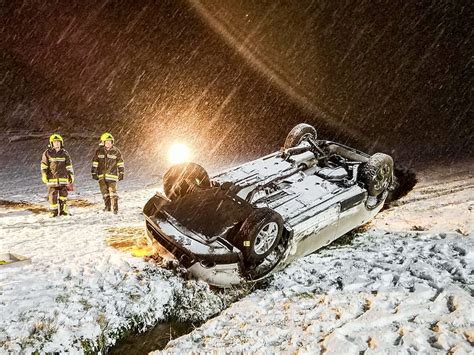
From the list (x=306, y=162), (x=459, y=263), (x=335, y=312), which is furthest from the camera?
(x=306, y=162)

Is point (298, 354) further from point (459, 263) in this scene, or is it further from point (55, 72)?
point (55, 72)

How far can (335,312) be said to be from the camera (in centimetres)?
427

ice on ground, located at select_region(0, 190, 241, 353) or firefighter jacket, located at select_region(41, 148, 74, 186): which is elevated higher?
firefighter jacket, located at select_region(41, 148, 74, 186)

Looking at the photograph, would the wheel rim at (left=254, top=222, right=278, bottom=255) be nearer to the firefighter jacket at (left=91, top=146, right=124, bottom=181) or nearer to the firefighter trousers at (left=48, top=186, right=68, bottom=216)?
the firefighter jacket at (left=91, top=146, right=124, bottom=181)

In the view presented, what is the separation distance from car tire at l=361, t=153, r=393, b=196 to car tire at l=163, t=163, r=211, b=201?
2611mm

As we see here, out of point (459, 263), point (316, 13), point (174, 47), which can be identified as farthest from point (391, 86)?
point (459, 263)

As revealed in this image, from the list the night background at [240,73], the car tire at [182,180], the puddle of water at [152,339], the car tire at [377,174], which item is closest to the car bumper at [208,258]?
the puddle of water at [152,339]

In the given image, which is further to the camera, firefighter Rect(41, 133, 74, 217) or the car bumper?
firefighter Rect(41, 133, 74, 217)

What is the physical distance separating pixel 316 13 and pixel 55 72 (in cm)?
1437

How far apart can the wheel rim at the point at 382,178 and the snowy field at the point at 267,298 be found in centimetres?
78

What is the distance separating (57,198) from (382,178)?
239 inches

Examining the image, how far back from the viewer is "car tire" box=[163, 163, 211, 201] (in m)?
5.88

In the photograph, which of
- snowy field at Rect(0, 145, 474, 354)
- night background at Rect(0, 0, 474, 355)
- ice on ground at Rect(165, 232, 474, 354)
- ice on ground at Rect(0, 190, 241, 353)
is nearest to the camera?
ice on ground at Rect(165, 232, 474, 354)

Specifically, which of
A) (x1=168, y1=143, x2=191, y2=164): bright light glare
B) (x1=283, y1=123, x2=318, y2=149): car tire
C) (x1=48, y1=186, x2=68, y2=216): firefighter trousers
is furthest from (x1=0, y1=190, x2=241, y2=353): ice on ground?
(x1=168, y1=143, x2=191, y2=164): bright light glare
